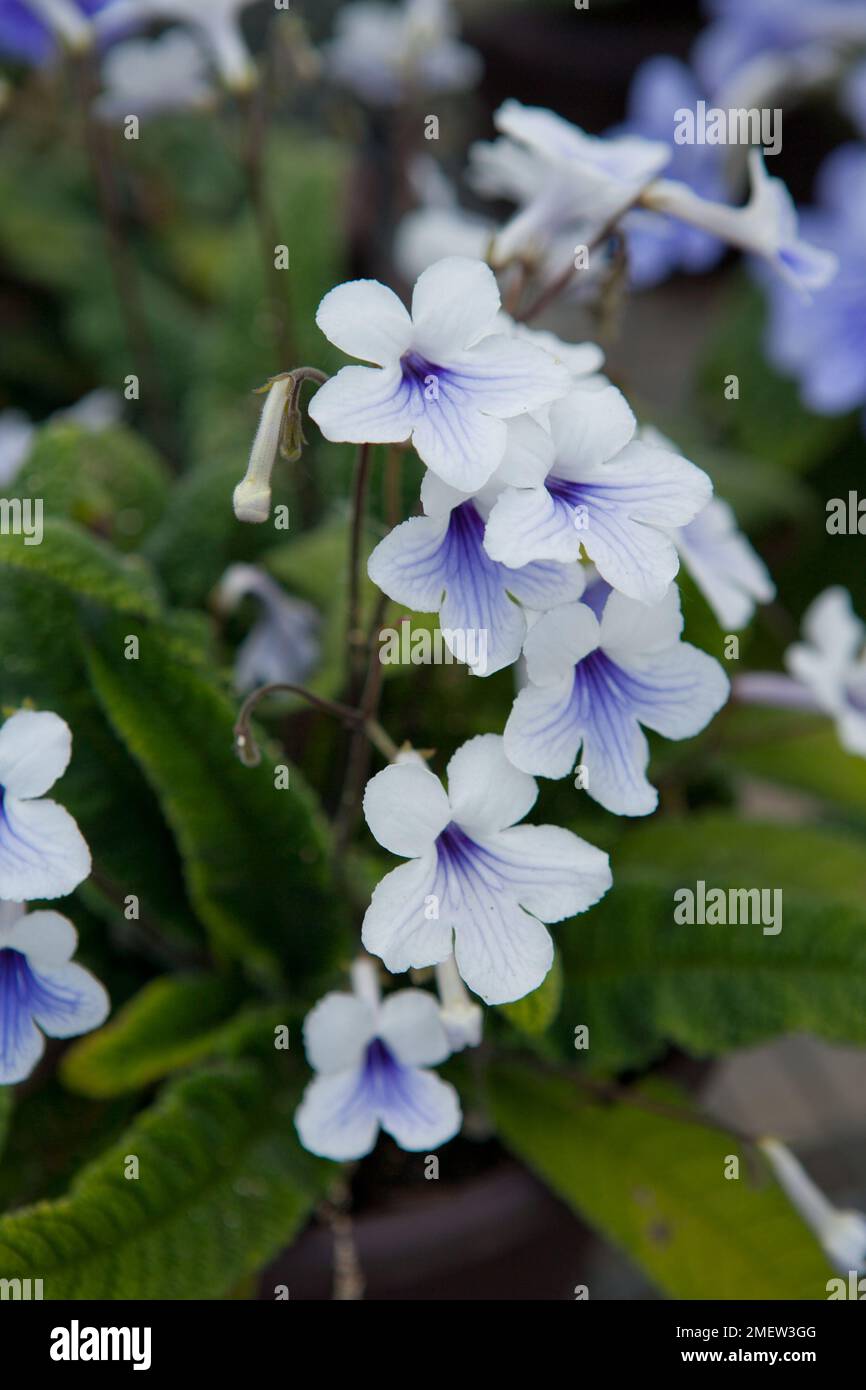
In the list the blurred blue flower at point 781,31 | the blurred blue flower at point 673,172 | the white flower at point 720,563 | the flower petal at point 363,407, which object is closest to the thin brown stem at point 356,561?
the flower petal at point 363,407

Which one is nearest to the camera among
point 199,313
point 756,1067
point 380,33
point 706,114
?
point 706,114

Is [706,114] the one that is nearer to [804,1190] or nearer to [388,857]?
[388,857]

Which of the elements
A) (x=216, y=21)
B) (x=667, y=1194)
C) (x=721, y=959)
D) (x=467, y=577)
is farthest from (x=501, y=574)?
(x=216, y=21)

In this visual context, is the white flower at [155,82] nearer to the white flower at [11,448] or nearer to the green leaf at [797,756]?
the white flower at [11,448]

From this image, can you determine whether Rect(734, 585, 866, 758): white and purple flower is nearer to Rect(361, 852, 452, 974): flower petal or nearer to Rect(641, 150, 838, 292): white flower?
Rect(641, 150, 838, 292): white flower
